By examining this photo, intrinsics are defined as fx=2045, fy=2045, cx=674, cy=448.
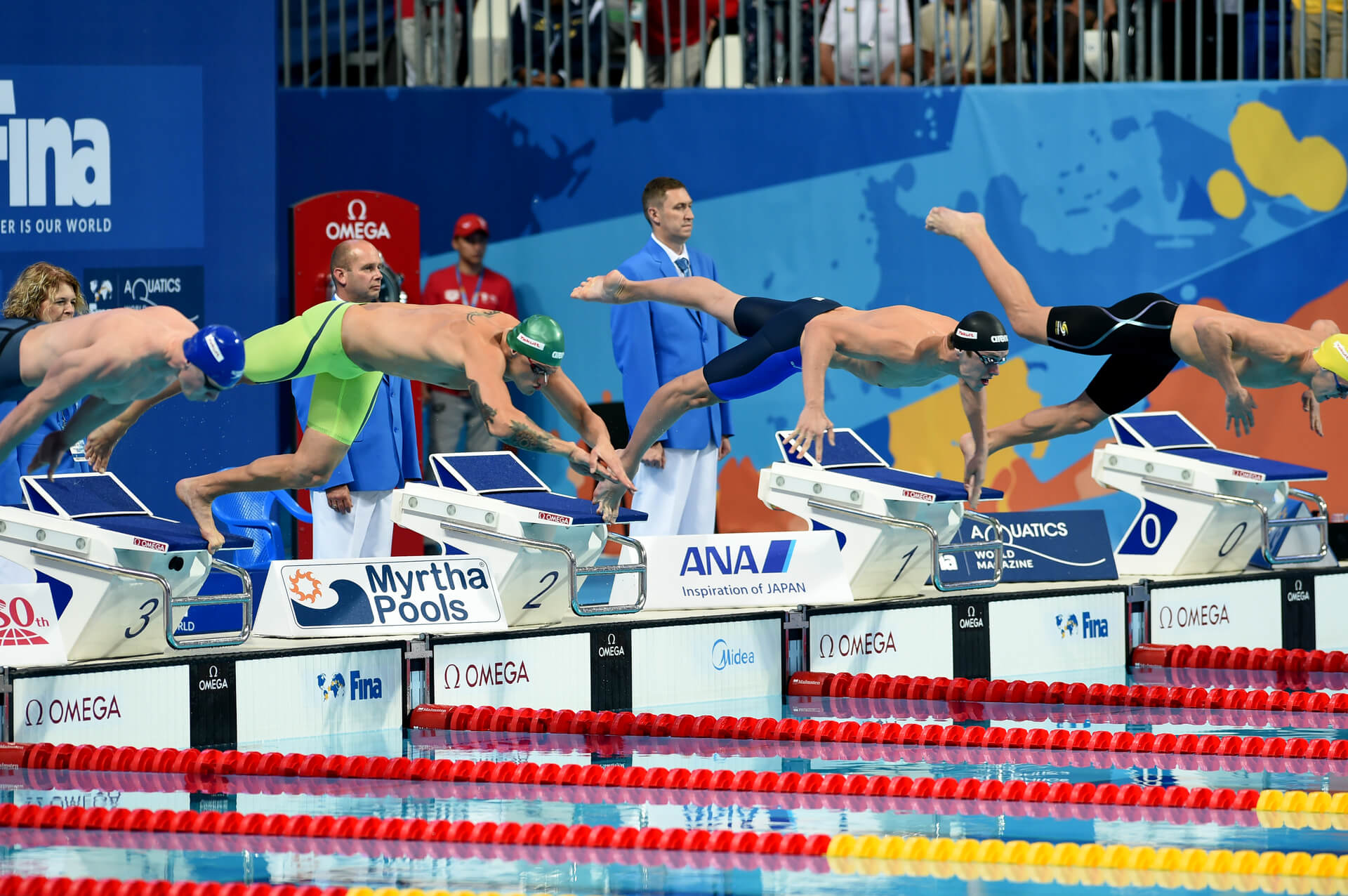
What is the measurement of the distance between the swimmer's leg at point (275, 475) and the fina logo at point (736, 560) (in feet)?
5.43

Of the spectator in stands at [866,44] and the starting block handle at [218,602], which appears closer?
the starting block handle at [218,602]

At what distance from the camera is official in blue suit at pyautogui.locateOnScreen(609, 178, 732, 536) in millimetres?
9406

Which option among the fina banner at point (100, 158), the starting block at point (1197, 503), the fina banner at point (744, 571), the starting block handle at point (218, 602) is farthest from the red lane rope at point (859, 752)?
the fina banner at point (100, 158)

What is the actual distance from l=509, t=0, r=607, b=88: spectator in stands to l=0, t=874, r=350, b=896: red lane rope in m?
8.33

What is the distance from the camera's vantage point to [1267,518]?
33.7ft

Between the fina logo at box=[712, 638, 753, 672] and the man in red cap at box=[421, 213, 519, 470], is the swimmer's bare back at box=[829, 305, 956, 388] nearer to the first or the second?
the fina logo at box=[712, 638, 753, 672]

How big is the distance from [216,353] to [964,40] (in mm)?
7428

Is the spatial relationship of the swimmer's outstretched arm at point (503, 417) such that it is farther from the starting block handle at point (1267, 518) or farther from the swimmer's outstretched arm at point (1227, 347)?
the starting block handle at point (1267, 518)

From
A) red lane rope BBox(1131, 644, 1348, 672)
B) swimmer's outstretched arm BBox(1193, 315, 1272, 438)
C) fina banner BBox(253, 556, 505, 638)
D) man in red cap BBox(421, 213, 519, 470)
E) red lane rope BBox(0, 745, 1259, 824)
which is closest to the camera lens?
red lane rope BBox(0, 745, 1259, 824)

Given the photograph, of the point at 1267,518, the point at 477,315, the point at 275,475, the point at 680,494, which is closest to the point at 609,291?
the point at 477,315

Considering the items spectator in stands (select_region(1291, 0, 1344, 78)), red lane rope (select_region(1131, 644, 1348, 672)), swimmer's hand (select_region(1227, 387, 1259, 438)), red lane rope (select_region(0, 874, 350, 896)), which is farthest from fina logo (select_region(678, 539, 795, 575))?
spectator in stands (select_region(1291, 0, 1344, 78))

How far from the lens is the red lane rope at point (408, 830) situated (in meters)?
5.68

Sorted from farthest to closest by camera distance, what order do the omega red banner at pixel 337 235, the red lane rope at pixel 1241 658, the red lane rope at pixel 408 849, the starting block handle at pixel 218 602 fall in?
the omega red banner at pixel 337 235, the red lane rope at pixel 1241 658, the starting block handle at pixel 218 602, the red lane rope at pixel 408 849

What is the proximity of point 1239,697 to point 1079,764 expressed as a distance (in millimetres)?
1529
